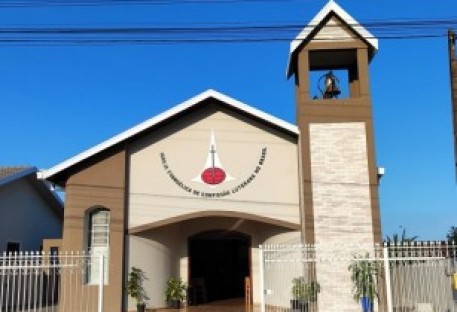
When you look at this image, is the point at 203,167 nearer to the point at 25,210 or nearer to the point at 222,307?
the point at 222,307

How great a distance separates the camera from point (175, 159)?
1764 cm

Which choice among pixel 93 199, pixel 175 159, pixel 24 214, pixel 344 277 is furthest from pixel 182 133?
pixel 24 214

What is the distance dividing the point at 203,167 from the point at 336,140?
3939mm

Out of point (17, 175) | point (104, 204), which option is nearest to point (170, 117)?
point (104, 204)

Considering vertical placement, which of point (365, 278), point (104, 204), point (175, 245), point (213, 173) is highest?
point (213, 173)

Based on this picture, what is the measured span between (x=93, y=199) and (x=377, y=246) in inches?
312

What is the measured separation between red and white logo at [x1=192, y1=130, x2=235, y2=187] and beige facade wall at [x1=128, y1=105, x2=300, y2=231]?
3.3 inches

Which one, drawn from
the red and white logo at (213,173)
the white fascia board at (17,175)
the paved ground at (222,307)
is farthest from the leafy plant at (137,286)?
the white fascia board at (17,175)

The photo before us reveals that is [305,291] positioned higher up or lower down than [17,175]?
lower down

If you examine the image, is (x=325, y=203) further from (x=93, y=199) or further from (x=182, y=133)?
(x=93, y=199)

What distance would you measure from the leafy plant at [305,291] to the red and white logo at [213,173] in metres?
3.79

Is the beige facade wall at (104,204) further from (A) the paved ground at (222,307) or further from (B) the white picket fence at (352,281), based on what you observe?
(B) the white picket fence at (352,281)

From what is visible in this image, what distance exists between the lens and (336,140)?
671 inches

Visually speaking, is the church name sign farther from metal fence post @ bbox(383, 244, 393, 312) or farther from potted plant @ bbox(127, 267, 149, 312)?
metal fence post @ bbox(383, 244, 393, 312)
